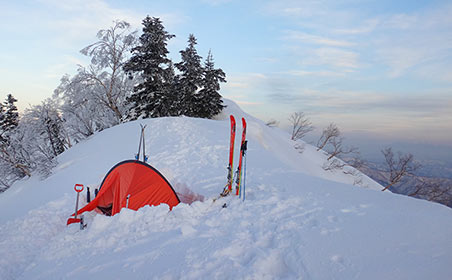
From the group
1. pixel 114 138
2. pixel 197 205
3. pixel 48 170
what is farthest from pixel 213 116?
pixel 197 205

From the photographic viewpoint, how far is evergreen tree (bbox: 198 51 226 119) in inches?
1083

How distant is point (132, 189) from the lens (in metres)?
5.67

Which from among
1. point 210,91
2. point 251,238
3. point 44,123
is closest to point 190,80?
point 210,91

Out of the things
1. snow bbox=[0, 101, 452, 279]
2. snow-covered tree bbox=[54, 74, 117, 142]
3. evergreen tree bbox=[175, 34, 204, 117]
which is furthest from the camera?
evergreen tree bbox=[175, 34, 204, 117]

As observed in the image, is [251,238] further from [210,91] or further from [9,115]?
[9,115]

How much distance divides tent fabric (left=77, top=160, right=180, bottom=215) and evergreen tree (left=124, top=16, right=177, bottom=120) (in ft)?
57.2

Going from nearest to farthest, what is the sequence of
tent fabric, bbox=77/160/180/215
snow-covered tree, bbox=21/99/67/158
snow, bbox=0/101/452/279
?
snow, bbox=0/101/452/279 → tent fabric, bbox=77/160/180/215 → snow-covered tree, bbox=21/99/67/158

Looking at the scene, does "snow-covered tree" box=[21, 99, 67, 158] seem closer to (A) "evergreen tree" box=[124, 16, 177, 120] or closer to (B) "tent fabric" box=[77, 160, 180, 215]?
(A) "evergreen tree" box=[124, 16, 177, 120]

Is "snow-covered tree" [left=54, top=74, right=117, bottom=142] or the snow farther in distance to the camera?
"snow-covered tree" [left=54, top=74, right=117, bottom=142]

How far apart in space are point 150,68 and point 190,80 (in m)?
6.23

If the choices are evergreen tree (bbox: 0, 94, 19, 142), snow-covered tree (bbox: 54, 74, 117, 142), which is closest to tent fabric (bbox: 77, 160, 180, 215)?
snow-covered tree (bbox: 54, 74, 117, 142)

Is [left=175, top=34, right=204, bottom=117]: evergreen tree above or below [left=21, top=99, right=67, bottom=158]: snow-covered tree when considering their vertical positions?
above

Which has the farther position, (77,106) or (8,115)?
(8,115)

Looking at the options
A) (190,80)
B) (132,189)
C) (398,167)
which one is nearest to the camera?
(132,189)
